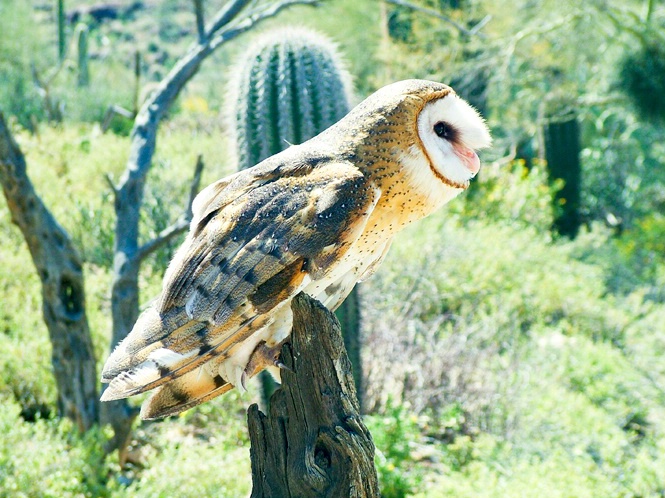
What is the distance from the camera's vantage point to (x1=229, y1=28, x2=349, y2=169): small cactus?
14.0ft

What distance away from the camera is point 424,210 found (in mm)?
2557

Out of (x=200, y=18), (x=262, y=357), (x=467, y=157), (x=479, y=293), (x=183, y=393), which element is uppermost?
(x=467, y=157)

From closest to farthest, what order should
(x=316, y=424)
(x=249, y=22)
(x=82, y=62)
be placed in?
(x=316, y=424) < (x=249, y=22) < (x=82, y=62)

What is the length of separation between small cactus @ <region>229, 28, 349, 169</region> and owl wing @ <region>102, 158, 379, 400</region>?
170 centimetres

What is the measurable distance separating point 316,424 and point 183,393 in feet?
1.83

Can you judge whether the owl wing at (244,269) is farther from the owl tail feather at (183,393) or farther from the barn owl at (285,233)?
the owl tail feather at (183,393)

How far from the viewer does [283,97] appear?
4.26 metres

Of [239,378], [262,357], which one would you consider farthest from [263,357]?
[239,378]

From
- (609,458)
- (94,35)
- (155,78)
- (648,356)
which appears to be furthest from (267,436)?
(94,35)

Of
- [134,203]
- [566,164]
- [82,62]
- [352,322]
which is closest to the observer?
[134,203]

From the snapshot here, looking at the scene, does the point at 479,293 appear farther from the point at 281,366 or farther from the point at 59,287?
the point at 281,366

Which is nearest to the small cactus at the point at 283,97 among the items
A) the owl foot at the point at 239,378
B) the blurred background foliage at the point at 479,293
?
the blurred background foliage at the point at 479,293

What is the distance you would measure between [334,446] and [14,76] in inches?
604

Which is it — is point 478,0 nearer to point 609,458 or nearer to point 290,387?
point 609,458
